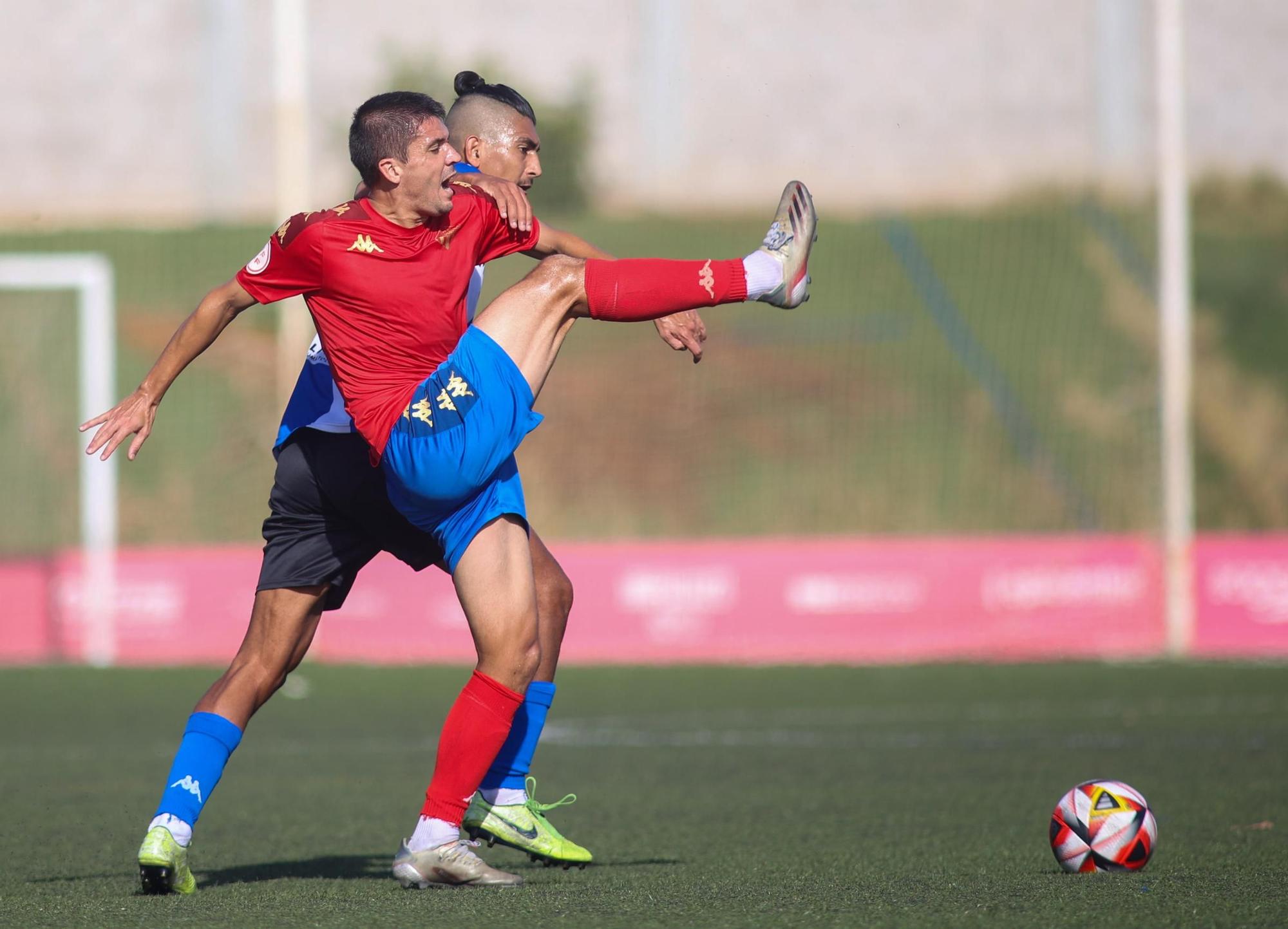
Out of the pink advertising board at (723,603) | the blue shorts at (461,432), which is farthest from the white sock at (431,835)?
the pink advertising board at (723,603)

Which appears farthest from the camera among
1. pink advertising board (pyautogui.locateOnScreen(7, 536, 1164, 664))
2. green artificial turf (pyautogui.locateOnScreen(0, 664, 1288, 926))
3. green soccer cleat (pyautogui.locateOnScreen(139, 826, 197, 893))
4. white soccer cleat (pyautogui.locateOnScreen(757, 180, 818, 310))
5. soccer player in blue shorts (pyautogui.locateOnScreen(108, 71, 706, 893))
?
pink advertising board (pyautogui.locateOnScreen(7, 536, 1164, 664))

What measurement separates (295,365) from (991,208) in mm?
12625

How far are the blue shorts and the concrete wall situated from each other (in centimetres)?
1455

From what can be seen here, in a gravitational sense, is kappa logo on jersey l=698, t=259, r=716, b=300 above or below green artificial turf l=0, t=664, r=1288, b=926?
above

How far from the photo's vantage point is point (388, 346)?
14.9 feet

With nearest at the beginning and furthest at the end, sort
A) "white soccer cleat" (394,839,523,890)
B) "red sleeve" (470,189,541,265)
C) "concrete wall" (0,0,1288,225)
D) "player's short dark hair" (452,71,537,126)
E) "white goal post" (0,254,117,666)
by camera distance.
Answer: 1. "white soccer cleat" (394,839,523,890)
2. "red sleeve" (470,189,541,265)
3. "player's short dark hair" (452,71,537,126)
4. "white goal post" (0,254,117,666)
5. "concrete wall" (0,0,1288,225)

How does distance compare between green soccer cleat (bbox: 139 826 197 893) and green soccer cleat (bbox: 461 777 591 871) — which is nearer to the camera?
green soccer cleat (bbox: 139 826 197 893)

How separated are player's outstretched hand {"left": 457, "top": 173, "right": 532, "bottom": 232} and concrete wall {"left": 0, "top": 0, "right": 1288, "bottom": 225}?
14064 mm

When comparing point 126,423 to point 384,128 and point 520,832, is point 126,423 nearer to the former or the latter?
point 384,128

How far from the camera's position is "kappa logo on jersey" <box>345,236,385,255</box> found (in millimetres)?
4461

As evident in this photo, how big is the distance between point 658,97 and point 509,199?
18.5 metres

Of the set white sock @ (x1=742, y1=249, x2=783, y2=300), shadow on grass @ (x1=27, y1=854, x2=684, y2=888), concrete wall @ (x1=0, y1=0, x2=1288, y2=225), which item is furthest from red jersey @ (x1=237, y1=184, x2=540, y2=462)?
concrete wall @ (x1=0, y1=0, x2=1288, y2=225)

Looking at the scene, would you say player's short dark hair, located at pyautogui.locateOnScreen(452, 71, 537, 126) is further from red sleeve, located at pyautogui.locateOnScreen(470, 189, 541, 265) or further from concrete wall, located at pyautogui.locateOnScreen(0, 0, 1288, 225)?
concrete wall, located at pyautogui.locateOnScreen(0, 0, 1288, 225)

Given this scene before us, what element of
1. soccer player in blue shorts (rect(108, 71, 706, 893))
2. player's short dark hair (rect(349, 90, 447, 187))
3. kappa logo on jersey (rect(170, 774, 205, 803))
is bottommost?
kappa logo on jersey (rect(170, 774, 205, 803))
